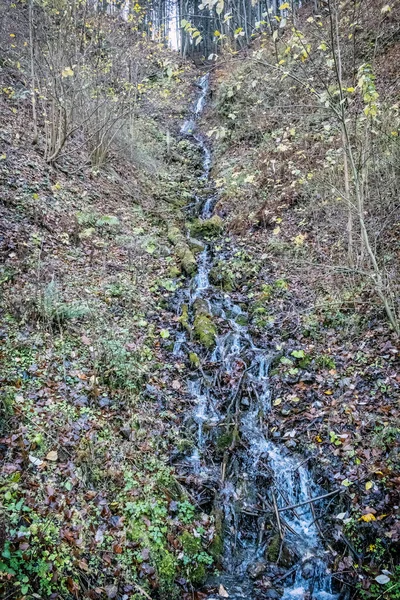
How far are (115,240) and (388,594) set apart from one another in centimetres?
820

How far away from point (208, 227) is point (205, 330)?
4836 millimetres

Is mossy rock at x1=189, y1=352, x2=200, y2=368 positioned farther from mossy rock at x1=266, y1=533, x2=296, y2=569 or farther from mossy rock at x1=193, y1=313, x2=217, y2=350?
mossy rock at x1=266, y1=533, x2=296, y2=569

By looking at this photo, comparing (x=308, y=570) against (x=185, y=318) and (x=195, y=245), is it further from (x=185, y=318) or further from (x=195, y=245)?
(x=195, y=245)

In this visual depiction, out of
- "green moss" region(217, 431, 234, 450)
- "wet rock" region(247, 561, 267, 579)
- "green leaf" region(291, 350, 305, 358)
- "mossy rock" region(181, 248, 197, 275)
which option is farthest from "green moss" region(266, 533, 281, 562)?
"mossy rock" region(181, 248, 197, 275)

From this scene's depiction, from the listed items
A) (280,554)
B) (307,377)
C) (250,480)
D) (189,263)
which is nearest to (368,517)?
(280,554)

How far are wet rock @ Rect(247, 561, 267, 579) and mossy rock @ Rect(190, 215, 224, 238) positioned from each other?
8558 millimetres

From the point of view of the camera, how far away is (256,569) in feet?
14.6

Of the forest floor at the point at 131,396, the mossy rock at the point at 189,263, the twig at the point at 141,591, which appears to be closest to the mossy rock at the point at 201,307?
the forest floor at the point at 131,396

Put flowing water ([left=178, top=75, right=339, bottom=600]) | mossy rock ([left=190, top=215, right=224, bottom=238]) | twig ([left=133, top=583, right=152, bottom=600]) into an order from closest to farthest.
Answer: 1. twig ([left=133, top=583, right=152, bottom=600])
2. flowing water ([left=178, top=75, right=339, bottom=600])
3. mossy rock ([left=190, top=215, right=224, bottom=238])

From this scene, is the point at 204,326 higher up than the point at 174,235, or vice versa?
the point at 174,235

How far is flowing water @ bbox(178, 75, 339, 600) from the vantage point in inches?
172

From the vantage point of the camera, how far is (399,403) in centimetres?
514

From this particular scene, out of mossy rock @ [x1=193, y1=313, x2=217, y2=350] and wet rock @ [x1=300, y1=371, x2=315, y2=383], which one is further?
mossy rock @ [x1=193, y1=313, x2=217, y2=350]

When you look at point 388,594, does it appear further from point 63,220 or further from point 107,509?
point 63,220
